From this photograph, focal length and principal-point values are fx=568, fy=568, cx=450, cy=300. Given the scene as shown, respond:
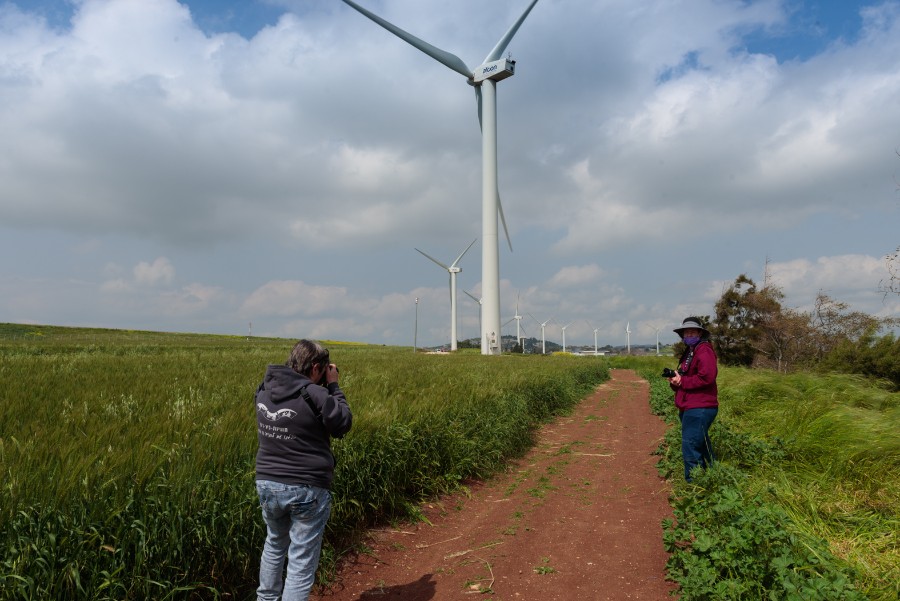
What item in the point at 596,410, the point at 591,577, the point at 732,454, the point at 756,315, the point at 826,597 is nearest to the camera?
the point at 826,597

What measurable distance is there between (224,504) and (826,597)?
14.9ft

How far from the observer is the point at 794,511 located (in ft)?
19.7

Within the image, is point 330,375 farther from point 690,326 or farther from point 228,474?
point 690,326

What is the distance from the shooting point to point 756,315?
1679 inches

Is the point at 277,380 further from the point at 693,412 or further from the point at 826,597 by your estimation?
the point at 693,412

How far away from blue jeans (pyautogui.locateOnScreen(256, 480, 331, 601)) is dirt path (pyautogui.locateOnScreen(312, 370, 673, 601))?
3.71 feet

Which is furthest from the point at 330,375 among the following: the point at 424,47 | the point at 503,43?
the point at 503,43

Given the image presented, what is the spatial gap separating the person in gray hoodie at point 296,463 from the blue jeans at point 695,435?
544 cm

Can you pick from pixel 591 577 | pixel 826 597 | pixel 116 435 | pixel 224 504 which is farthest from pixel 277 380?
pixel 826 597

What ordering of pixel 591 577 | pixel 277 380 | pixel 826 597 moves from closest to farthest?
pixel 826 597 < pixel 277 380 < pixel 591 577

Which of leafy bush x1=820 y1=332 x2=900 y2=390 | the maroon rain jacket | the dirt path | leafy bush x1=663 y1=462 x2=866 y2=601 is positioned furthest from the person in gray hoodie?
leafy bush x1=820 y1=332 x2=900 y2=390

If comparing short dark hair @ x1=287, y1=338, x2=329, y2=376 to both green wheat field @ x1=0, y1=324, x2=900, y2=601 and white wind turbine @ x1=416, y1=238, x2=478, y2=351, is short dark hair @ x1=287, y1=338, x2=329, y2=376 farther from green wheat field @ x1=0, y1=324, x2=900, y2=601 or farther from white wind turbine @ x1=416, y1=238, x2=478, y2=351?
white wind turbine @ x1=416, y1=238, x2=478, y2=351

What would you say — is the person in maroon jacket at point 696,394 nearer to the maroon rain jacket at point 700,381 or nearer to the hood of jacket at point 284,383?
Result: the maroon rain jacket at point 700,381

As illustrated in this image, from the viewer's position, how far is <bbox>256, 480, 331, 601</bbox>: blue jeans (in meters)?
4.18
